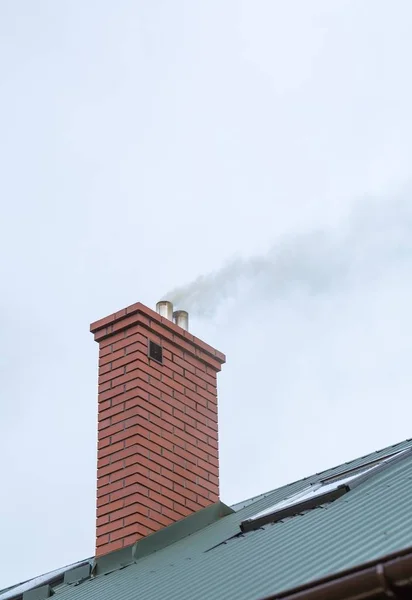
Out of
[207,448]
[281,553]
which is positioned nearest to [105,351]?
[207,448]

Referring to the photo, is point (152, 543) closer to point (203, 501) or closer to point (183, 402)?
point (203, 501)

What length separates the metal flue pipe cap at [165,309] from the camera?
11.9 meters

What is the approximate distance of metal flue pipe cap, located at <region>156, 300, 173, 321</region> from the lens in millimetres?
11883

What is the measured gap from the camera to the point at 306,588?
5234 mm

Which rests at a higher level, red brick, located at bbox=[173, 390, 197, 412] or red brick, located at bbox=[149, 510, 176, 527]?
red brick, located at bbox=[173, 390, 197, 412]

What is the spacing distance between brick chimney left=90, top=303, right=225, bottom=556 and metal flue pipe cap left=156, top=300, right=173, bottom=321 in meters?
0.21

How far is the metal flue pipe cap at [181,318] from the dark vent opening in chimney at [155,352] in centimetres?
72

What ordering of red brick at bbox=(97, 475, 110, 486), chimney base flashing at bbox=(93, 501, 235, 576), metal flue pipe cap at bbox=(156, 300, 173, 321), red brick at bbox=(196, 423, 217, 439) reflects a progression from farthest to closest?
1. metal flue pipe cap at bbox=(156, 300, 173, 321)
2. red brick at bbox=(196, 423, 217, 439)
3. red brick at bbox=(97, 475, 110, 486)
4. chimney base flashing at bbox=(93, 501, 235, 576)

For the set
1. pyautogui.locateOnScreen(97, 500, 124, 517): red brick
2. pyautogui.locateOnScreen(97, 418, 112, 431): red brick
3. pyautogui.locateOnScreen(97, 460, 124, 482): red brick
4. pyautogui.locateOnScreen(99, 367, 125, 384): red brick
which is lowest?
pyautogui.locateOnScreen(97, 500, 124, 517): red brick

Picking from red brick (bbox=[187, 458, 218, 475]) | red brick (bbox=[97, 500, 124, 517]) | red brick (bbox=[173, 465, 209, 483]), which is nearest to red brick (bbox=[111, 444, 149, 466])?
red brick (bbox=[97, 500, 124, 517])

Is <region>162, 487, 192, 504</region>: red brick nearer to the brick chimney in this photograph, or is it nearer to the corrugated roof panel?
the brick chimney

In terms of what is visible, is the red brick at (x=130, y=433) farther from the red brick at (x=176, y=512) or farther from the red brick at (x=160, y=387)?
the red brick at (x=176, y=512)

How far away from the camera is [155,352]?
1126cm

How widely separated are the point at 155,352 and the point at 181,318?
2.91 feet
